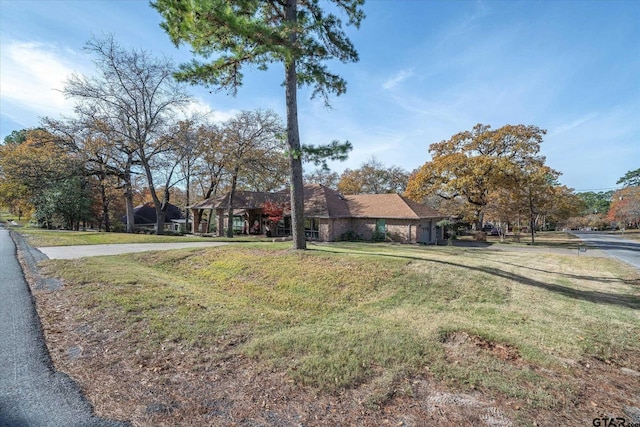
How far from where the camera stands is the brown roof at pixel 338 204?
24.2m

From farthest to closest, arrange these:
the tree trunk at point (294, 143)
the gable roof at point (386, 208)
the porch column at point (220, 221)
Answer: the porch column at point (220, 221)
the gable roof at point (386, 208)
the tree trunk at point (294, 143)

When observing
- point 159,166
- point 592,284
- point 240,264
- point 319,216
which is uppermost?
point 159,166

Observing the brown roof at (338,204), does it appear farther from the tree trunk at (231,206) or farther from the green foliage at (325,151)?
the green foliage at (325,151)

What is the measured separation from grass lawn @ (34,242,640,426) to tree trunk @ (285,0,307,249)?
253 centimetres

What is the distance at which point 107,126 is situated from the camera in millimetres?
22078

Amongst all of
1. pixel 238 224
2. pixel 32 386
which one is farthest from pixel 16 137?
pixel 32 386

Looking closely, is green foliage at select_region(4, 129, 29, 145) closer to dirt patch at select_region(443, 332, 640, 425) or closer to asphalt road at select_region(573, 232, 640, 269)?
dirt patch at select_region(443, 332, 640, 425)

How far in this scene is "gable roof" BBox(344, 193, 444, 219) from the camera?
2375cm

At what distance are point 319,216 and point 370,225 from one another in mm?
4381

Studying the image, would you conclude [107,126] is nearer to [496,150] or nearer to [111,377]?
[111,377]

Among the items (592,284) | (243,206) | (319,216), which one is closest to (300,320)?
(592,284)

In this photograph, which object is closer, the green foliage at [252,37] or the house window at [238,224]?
the green foliage at [252,37]

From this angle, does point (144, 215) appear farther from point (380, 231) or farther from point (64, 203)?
point (380, 231)

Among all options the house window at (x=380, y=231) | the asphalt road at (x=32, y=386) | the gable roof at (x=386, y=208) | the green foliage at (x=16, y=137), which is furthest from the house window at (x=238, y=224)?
the green foliage at (x=16, y=137)
